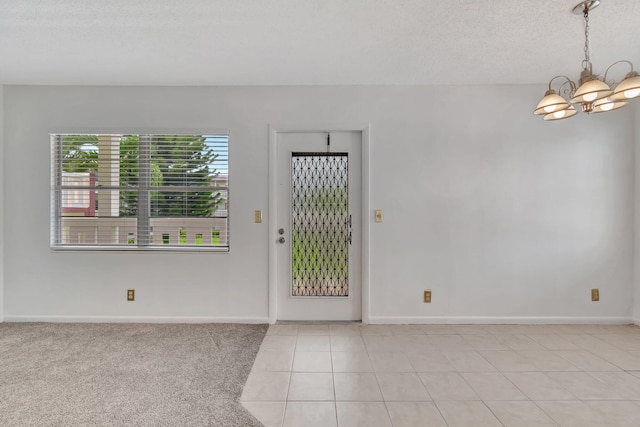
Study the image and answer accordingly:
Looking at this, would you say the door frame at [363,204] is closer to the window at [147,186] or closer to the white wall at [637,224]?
the window at [147,186]

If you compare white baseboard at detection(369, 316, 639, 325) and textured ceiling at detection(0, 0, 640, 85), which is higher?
textured ceiling at detection(0, 0, 640, 85)

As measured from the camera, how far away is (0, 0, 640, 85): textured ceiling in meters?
2.11

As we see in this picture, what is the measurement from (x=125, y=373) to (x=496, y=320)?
3.33m

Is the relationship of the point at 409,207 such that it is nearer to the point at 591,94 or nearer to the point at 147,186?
the point at 591,94

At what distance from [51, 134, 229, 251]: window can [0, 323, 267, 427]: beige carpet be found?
87 centimetres

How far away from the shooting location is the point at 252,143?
11.2 feet

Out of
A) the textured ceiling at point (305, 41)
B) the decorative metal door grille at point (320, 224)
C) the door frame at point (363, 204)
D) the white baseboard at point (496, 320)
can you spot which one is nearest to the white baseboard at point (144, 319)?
the door frame at point (363, 204)

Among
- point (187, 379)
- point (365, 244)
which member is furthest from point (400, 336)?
point (187, 379)

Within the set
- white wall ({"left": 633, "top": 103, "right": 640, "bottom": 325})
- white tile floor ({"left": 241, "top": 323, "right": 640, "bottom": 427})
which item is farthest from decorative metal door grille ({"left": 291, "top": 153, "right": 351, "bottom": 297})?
white wall ({"left": 633, "top": 103, "right": 640, "bottom": 325})

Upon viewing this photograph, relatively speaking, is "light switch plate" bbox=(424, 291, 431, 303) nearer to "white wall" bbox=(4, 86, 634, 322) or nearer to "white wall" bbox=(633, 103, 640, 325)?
"white wall" bbox=(4, 86, 634, 322)

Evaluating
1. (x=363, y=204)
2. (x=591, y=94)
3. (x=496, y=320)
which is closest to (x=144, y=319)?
(x=363, y=204)

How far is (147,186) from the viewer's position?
3.45 meters

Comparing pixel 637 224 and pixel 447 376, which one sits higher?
pixel 637 224

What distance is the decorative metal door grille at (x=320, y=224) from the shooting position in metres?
3.47
